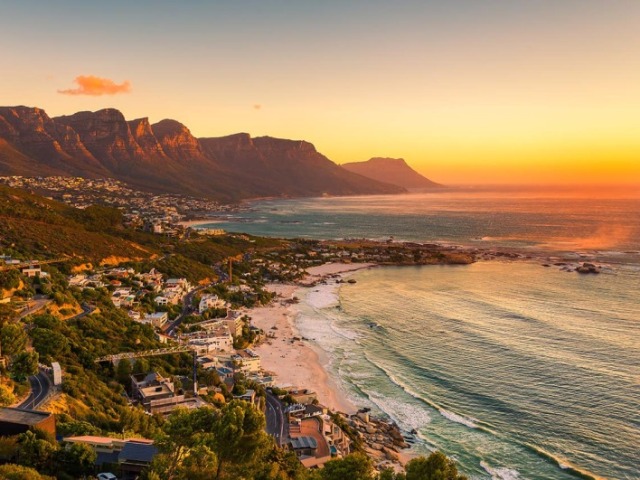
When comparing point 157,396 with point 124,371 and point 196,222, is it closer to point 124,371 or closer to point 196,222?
point 124,371

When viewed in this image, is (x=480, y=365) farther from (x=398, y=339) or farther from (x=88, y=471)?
(x=88, y=471)

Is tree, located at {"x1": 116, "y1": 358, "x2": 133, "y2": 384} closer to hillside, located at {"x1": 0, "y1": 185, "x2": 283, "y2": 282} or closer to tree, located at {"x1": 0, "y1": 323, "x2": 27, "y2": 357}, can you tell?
tree, located at {"x1": 0, "y1": 323, "x2": 27, "y2": 357}

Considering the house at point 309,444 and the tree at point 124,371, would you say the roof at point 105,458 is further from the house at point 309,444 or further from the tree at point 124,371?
the tree at point 124,371

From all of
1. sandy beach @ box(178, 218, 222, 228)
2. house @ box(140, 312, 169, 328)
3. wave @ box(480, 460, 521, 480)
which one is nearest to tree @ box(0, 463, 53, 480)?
wave @ box(480, 460, 521, 480)

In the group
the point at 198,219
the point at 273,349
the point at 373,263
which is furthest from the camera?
the point at 198,219

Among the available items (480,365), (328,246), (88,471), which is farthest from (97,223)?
(88,471)

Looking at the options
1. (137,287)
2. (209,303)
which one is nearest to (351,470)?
(209,303)

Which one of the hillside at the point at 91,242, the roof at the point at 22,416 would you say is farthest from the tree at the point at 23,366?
the hillside at the point at 91,242
